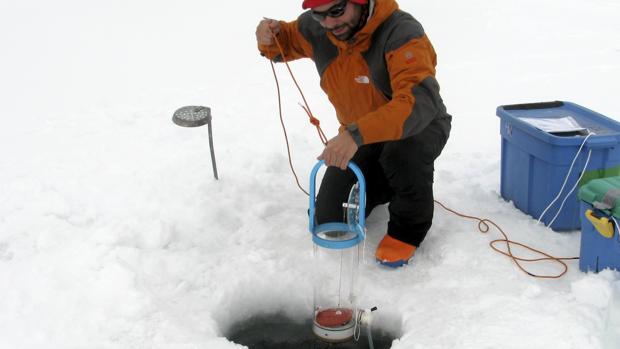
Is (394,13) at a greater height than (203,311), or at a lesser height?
greater

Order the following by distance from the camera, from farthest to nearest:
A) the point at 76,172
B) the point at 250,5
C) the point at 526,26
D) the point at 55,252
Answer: the point at 250,5 < the point at 526,26 < the point at 76,172 < the point at 55,252

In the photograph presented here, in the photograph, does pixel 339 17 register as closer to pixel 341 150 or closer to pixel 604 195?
pixel 341 150

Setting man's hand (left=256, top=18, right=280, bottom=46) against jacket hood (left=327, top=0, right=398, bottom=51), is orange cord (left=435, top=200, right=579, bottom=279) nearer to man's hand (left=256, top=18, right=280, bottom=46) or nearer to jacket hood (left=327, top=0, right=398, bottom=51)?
jacket hood (left=327, top=0, right=398, bottom=51)

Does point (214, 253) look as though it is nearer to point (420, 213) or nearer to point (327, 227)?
point (327, 227)

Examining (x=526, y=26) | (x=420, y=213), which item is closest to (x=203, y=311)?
(x=420, y=213)

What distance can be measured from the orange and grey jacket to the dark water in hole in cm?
90

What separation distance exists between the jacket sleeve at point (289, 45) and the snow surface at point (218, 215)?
32.1 inches

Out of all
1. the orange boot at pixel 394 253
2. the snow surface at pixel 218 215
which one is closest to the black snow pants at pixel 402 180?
the orange boot at pixel 394 253

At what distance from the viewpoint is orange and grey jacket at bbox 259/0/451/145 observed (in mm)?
2408

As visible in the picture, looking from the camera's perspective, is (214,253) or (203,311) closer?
(203,311)

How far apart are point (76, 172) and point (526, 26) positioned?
5948 millimetres

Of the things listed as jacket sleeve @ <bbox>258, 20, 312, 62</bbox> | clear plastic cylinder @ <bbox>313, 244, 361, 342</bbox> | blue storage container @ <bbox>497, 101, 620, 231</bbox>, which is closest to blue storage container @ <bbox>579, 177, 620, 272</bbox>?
blue storage container @ <bbox>497, 101, 620, 231</bbox>

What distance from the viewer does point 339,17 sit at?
2.56m

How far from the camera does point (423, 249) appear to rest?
3.04 meters
